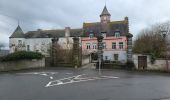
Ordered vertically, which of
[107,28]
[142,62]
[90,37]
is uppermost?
[107,28]

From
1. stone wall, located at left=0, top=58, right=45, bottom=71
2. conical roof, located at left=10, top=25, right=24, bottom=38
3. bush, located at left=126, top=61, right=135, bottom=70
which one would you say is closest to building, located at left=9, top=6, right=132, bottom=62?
conical roof, located at left=10, top=25, right=24, bottom=38

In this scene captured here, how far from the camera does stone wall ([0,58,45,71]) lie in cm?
3104

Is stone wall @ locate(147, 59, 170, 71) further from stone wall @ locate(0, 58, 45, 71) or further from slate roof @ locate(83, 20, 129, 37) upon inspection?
slate roof @ locate(83, 20, 129, 37)

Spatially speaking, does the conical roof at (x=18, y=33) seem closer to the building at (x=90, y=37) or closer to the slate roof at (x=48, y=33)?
the building at (x=90, y=37)

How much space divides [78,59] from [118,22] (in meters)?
28.4

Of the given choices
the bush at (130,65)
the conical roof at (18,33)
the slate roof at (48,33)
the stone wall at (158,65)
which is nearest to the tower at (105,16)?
the slate roof at (48,33)

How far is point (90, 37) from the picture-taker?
58.4 m

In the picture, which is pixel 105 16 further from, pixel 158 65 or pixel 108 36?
pixel 158 65

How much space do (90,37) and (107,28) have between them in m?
4.68

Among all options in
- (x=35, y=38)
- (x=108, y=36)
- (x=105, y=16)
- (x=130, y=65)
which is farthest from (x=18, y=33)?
(x=130, y=65)

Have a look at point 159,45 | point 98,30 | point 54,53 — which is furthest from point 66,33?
point 159,45

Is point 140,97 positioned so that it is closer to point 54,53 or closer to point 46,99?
point 46,99

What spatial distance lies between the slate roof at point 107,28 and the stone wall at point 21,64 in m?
26.1

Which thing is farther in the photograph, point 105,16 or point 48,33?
point 48,33
